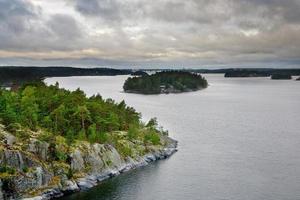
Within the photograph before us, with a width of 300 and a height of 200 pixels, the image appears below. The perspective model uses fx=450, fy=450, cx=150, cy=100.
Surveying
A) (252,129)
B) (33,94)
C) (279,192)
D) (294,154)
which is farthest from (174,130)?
(279,192)

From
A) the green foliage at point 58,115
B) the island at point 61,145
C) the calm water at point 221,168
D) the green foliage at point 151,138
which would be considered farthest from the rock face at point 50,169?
the green foliage at point 151,138

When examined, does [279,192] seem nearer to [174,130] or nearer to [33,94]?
[33,94]

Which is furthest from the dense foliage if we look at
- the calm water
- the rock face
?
the calm water

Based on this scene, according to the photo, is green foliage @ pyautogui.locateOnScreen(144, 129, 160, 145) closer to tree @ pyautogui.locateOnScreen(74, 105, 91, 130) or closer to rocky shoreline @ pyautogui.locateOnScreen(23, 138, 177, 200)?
rocky shoreline @ pyautogui.locateOnScreen(23, 138, 177, 200)

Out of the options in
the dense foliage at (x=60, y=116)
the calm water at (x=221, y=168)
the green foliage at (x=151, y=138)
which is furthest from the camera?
the green foliage at (x=151, y=138)

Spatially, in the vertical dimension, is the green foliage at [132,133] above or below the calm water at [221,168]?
above

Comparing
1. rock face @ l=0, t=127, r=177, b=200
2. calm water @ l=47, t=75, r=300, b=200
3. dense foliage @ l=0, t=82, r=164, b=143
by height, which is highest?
dense foliage @ l=0, t=82, r=164, b=143

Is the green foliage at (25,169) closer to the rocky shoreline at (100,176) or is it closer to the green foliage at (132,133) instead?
the rocky shoreline at (100,176)

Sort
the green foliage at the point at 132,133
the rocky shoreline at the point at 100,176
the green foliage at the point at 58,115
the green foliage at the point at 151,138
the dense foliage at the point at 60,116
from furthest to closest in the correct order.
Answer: the green foliage at the point at 151,138 < the green foliage at the point at 132,133 < the dense foliage at the point at 60,116 < the green foliage at the point at 58,115 < the rocky shoreline at the point at 100,176

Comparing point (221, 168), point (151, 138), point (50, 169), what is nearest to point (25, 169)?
point (50, 169)
